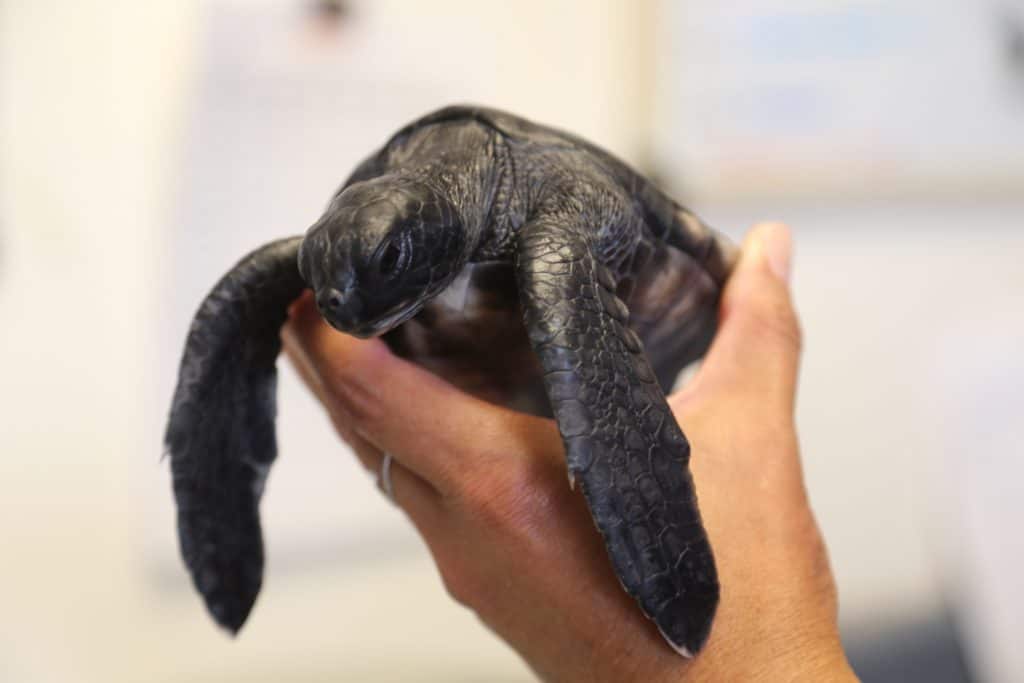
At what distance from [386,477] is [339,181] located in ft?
3.09

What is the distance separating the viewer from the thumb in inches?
30.6

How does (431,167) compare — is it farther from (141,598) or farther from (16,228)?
(141,598)

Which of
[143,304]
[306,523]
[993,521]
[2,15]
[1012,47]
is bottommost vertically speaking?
[993,521]

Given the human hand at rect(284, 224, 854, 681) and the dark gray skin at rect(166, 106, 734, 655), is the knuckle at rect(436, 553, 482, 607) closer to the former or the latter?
the human hand at rect(284, 224, 854, 681)

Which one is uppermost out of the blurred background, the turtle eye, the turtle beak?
the turtle eye

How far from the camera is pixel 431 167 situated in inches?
26.2

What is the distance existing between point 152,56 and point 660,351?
3.67 ft

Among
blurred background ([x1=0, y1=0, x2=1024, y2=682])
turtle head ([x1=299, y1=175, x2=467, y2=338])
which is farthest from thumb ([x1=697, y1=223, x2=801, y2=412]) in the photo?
blurred background ([x1=0, y1=0, x2=1024, y2=682])

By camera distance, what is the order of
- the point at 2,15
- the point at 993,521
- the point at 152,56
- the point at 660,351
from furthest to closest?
the point at 993,521 → the point at 152,56 → the point at 2,15 → the point at 660,351

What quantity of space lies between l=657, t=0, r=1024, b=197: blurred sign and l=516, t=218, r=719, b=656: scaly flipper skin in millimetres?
1246

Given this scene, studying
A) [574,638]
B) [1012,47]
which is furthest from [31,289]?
[1012,47]

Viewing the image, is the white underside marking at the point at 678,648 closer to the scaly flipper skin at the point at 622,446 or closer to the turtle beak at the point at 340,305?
the scaly flipper skin at the point at 622,446

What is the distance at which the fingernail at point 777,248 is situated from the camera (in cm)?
93

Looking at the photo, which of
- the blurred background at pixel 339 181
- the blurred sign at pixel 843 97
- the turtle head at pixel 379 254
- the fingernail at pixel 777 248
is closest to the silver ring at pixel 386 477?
the turtle head at pixel 379 254
